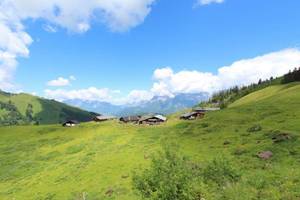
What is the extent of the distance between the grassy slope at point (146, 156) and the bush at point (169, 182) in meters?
6.67

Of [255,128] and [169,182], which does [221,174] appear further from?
[255,128]

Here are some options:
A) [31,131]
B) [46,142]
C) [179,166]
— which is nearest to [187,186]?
[179,166]

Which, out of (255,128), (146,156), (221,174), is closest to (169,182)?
(221,174)

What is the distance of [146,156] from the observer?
7525 cm

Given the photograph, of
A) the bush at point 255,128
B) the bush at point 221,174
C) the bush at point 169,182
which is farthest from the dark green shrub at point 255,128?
the bush at point 169,182

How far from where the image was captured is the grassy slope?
49625 mm

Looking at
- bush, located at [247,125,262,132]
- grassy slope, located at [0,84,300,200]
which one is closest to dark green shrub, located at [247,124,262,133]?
bush, located at [247,125,262,132]

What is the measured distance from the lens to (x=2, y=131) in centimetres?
17388

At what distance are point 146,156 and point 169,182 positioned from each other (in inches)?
1467

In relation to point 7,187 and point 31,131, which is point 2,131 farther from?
point 7,187

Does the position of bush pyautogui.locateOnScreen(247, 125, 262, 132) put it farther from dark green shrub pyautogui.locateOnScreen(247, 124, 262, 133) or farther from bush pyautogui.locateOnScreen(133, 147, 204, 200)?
bush pyautogui.locateOnScreen(133, 147, 204, 200)

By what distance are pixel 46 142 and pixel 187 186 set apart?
104665 mm

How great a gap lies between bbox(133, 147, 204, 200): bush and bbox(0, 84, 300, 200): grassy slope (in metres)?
6.67

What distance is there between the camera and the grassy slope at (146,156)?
4962cm
